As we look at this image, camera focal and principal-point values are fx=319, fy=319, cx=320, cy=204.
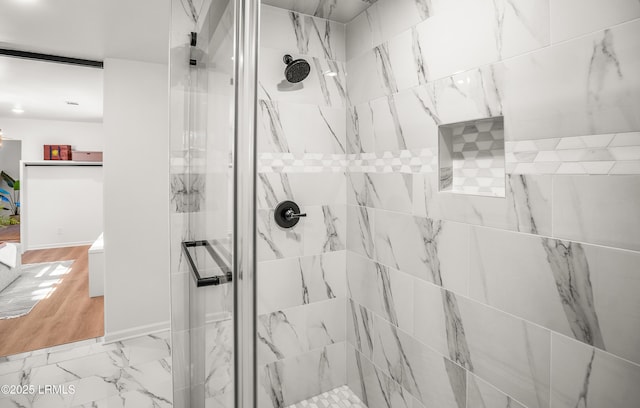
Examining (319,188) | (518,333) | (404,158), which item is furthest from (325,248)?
(518,333)

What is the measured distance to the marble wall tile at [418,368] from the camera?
4.31 ft

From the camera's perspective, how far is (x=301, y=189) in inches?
72.3

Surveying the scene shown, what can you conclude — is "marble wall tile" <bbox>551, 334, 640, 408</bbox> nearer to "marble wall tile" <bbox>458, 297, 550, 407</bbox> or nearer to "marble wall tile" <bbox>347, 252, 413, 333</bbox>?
"marble wall tile" <bbox>458, 297, 550, 407</bbox>

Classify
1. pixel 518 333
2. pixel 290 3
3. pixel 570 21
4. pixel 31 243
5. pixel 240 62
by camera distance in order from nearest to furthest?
1. pixel 240 62
2. pixel 570 21
3. pixel 518 333
4. pixel 290 3
5. pixel 31 243

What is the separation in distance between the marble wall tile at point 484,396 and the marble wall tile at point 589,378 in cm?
16

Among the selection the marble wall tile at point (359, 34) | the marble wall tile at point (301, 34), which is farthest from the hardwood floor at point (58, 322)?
the marble wall tile at point (359, 34)

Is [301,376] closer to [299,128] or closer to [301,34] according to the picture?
[299,128]

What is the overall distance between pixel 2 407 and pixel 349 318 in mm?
2015

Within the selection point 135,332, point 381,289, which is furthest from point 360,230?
point 135,332

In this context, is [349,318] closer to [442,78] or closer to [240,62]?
[442,78]

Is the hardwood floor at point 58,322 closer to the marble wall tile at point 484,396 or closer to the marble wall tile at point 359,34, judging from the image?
the marble wall tile at point 484,396

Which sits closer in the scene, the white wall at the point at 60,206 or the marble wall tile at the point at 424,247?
the marble wall tile at the point at 424,247

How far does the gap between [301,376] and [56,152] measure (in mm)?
5810

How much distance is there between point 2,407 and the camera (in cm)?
178
